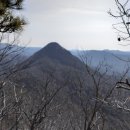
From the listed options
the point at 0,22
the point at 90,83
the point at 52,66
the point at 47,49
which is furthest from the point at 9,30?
the point at 47,49

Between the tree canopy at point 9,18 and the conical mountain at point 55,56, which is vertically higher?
the tree canopy at point 9,18

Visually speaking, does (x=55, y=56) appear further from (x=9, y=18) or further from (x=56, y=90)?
(x=9, y=18)

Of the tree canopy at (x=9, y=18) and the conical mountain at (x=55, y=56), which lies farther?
the conical mountain at (x=55, y=56)

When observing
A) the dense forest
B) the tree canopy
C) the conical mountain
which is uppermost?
A: the tree canopy

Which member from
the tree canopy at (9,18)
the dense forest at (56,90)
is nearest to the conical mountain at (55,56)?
the dense forest at (56,90)

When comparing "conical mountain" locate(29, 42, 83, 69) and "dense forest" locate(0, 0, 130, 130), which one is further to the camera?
"conical mountain" locate(29, 42, 83, 69)

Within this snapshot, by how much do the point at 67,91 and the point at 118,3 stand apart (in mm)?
109096

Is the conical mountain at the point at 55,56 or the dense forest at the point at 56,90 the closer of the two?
the dense forest at the point at 56,90

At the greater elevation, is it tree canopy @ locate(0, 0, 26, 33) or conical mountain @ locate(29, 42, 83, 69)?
tree canopy @ locate(0, 0, 26, 33)

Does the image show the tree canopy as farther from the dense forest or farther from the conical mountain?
the conical mountain

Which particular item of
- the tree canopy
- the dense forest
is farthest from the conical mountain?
the tree canopy

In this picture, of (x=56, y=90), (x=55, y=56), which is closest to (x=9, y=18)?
(x=56, y=90)

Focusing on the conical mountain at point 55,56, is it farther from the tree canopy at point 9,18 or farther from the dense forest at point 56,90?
the tree canopy at point 9,18

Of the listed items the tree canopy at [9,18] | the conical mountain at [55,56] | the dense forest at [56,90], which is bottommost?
the conical mountain at [55,56]
